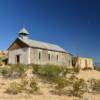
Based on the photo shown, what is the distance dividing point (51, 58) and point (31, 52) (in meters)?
4.70

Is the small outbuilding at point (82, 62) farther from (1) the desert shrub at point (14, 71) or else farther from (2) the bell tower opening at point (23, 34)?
(1) the desert shrub at point (14, 71)

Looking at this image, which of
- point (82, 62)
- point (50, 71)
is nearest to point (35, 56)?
point (82, 62)

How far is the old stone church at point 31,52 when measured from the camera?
39719 millimetres

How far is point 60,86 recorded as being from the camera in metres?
20.0

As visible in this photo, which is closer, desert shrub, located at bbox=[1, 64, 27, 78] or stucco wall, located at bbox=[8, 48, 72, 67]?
desert shrub, located at bbox=[1, 64, 27, 78]

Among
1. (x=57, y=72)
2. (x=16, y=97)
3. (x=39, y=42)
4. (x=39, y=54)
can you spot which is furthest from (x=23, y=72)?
(x=39, y=42)

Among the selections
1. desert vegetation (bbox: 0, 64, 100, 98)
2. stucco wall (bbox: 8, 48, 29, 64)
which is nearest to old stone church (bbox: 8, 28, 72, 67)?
stucco wall (bbox: 8, 48, 29, 64)

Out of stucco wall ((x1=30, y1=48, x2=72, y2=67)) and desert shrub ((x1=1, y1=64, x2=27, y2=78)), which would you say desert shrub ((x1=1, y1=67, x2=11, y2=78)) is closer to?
desert shrub ((x1=1, y1=64, x2=27, y2=78))

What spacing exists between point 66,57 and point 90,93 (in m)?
26.6

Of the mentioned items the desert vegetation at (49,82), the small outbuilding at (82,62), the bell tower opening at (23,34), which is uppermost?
the bell tower opening at (23,34)

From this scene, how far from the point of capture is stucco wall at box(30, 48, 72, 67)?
40.0m

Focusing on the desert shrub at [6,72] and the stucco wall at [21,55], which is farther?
the stucco wall at [21,55]

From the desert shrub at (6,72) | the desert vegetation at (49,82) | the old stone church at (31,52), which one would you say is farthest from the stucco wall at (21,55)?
the desert shrub at (6,72)

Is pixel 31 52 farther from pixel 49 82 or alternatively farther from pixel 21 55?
pixel 49 82
